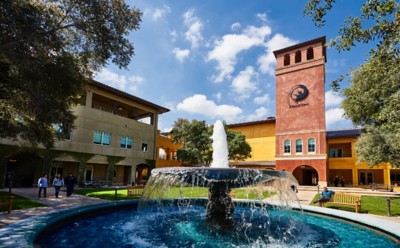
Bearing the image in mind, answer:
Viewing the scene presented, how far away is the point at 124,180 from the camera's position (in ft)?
102

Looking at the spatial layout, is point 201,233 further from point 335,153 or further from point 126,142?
point 335,153

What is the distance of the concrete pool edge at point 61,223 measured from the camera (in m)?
5.14

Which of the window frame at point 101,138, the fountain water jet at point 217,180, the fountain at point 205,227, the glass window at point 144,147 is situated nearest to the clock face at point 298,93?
the glass window at point 144,147

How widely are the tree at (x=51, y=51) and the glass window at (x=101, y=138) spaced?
1424 cm

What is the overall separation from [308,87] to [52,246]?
94.1 feet

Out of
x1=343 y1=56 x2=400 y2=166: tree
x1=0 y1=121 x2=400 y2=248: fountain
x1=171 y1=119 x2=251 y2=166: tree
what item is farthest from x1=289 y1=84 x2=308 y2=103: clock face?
x1=0 y1=121 x2=400 y2=248: fountain

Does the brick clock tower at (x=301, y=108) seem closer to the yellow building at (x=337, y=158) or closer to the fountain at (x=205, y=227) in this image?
the yellow building at (x=337, y=158)

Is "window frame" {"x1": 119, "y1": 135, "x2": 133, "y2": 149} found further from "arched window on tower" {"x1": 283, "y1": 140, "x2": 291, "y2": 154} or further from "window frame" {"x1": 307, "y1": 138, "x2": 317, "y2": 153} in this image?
"window frame" {"x1": 307, "y1": 138, "x2": 317, "y2": 153}

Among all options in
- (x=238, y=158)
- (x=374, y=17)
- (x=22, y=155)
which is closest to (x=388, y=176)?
(x=238, y=158)

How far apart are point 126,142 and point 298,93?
69.6ft

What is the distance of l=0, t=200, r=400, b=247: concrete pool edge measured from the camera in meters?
5.14

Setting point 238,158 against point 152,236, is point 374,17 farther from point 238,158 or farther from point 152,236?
point 238,158

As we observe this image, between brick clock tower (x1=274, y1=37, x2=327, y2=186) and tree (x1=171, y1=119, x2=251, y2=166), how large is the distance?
14.5ft

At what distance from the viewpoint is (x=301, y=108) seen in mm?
28875
